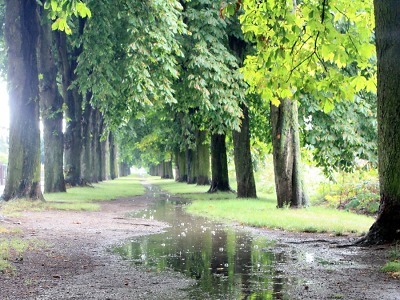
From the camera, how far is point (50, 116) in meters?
22.2

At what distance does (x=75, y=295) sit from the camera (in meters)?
5.09

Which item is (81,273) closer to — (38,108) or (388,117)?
(388,117)

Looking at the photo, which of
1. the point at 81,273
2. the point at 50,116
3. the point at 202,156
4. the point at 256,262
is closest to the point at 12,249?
the point at 81,273

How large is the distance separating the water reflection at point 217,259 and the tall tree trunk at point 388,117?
185 centimetres

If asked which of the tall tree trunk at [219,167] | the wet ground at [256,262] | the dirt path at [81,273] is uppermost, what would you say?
the tall tree trunk at [219,167]

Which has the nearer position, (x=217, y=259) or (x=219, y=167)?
(x=217, y=259)

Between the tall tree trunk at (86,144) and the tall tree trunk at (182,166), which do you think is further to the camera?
the tall tree trunk at (182,166)

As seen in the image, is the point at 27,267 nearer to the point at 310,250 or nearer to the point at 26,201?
the point at 310,250

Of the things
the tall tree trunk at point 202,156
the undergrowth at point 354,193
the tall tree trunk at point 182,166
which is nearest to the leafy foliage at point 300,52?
the undergrowth at point 354,193

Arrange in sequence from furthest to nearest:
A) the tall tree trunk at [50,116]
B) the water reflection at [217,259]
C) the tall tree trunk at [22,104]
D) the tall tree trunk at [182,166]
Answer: the tall tree trunk at [182,166] → the tall tree trunk at [50,116] → the tall tree trunk at [22,104] → the water reflection at [217,259]

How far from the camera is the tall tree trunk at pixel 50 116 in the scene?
22261mm

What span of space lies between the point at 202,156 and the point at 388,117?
23.8 meters

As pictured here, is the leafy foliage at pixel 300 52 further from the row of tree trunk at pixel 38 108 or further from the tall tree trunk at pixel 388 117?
the row of tree trunk at pixel 38 108

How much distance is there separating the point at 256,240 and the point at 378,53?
407cm
